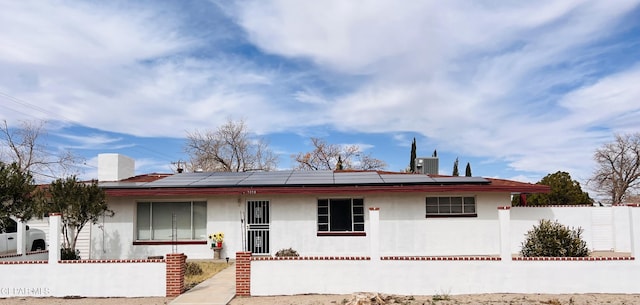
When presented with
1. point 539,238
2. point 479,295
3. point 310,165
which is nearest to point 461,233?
point 539,238

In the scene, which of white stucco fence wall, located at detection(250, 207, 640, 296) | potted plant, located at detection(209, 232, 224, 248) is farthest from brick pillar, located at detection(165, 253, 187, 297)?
potted plant, located at detection(209, 232, 224, 248)

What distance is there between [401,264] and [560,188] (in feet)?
58.0

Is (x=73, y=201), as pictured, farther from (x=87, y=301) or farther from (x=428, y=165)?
(x=428, y=165)

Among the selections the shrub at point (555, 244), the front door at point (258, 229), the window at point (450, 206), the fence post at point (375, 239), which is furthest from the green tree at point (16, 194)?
the shrub at point (555, 244)

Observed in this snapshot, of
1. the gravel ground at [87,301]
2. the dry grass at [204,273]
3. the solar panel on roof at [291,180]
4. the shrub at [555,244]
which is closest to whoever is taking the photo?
the gravel ground at [87,301]

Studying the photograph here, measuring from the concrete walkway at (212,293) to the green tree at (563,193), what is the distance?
18.5 metres

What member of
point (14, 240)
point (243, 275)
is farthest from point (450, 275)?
point (14, 240)

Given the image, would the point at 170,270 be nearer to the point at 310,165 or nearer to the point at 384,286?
the point at 384,286

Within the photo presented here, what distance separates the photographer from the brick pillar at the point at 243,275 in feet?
36.4

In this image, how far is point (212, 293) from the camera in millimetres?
11102

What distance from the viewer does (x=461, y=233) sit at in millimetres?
17094

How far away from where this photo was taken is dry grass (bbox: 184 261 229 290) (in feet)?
Answer: 41.1

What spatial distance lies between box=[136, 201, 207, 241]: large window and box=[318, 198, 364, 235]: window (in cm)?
432

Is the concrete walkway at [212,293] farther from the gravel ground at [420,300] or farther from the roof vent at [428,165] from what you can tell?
the roof vent at [428,165]
